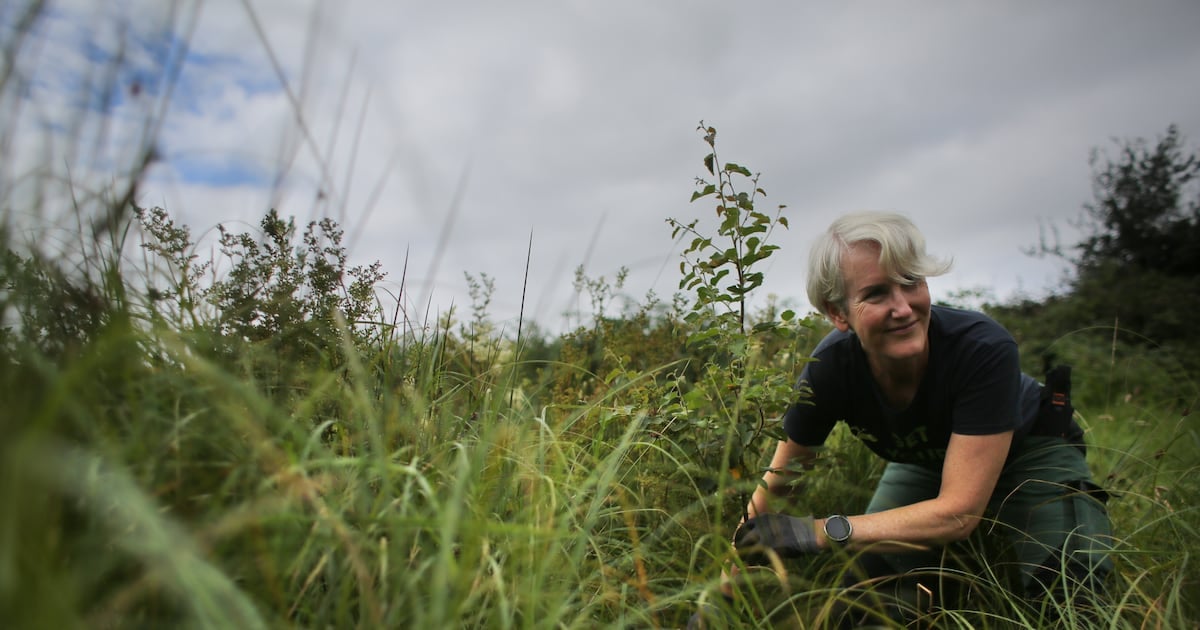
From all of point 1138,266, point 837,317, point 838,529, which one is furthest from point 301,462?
point 1138,266

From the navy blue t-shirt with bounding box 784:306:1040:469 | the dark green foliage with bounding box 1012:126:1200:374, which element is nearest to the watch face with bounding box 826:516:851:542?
the navy blue t-shirt with bounding box 784:306:1040:469

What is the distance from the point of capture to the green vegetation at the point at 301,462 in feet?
3.43

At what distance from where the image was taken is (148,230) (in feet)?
5.75

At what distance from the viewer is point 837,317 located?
269 cm

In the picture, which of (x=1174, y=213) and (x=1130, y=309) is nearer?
(x=1130, y=309)

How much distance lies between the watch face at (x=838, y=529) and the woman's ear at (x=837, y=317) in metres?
0.80

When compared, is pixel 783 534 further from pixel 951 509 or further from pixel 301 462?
pixel 301 462

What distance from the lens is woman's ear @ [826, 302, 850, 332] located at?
266 centimetres

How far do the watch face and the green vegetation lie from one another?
22 centimetres

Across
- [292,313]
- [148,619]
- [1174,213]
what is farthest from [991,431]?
[1174,213]

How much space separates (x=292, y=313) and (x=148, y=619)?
2.82 feet

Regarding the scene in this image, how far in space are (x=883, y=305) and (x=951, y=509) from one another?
70cm

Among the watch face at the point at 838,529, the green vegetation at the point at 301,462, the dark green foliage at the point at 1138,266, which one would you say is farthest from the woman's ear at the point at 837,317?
the dark green foliage at the point at 1138,266

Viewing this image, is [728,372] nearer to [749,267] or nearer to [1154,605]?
[749,267]
